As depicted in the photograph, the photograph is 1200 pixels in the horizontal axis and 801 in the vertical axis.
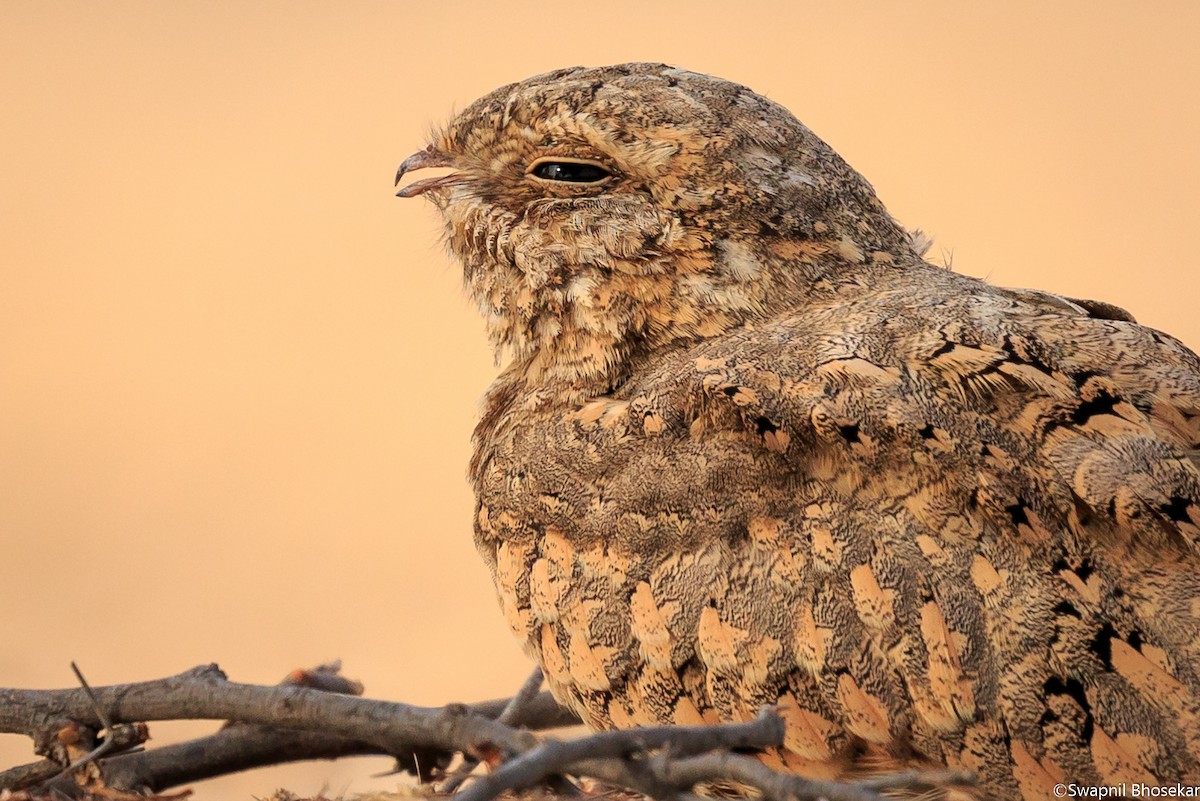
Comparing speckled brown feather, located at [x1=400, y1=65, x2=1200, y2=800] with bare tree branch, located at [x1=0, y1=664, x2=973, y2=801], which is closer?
bare tree branch, located at [x1=0, y1=664, x2=973, y2=801]

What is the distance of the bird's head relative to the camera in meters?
2.07

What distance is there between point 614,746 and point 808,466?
0.77 meters

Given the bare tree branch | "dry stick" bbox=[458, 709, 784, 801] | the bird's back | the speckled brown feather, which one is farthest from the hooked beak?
"dry stick" bbox=[458, 709, 784, 801]

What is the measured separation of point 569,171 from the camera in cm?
217

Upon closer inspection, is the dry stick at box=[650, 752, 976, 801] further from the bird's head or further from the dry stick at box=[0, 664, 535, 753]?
the bird's head

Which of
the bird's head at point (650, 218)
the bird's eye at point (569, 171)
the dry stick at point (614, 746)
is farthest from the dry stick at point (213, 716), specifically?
the bird's eye at point (569, 171)

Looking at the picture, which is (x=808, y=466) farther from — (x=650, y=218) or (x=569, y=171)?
(x=569, y=171)

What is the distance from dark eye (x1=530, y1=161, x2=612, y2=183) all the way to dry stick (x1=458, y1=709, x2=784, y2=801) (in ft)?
4.08

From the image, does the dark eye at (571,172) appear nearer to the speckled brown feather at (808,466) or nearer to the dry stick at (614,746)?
the speckled brown feather at (808,466)

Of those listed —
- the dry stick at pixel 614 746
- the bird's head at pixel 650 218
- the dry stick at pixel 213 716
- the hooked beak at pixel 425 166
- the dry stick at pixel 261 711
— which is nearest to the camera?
the dry stick at pixel 614 746

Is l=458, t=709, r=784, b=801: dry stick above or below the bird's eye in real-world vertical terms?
below

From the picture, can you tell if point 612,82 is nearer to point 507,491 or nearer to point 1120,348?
point 507,491

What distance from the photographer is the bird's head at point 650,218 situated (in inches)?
81.5

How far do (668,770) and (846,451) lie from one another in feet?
2.36
